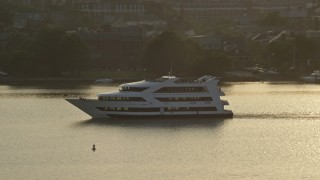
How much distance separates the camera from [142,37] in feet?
408

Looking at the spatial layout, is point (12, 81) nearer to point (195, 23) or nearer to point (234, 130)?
point (234, 130)

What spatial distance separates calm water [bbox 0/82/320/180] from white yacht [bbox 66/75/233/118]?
85 centimetres

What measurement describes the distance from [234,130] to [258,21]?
3637 inches

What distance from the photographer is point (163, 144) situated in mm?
61375

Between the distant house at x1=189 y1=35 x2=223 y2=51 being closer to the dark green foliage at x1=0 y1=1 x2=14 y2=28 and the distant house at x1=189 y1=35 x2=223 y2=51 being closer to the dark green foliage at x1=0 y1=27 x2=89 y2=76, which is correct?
the dark green foliage at x1=0 y1=27 x2=89 y2=76

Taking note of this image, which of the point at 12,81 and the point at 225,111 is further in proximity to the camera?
the point at 12,81

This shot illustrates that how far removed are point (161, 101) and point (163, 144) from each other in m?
10.2

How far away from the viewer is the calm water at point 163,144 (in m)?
53.8

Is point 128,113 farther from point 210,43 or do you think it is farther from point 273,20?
point 273,20

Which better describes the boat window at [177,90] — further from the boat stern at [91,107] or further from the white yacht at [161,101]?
the boat stern at [91,107]

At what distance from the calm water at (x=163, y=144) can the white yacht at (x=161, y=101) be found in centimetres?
85

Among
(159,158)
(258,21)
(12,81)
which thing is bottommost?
(159,158)

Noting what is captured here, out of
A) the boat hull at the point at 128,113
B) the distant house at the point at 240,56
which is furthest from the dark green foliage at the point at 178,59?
the boat hull at the point at 128,113

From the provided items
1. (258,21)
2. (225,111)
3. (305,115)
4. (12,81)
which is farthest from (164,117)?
(258,21)
